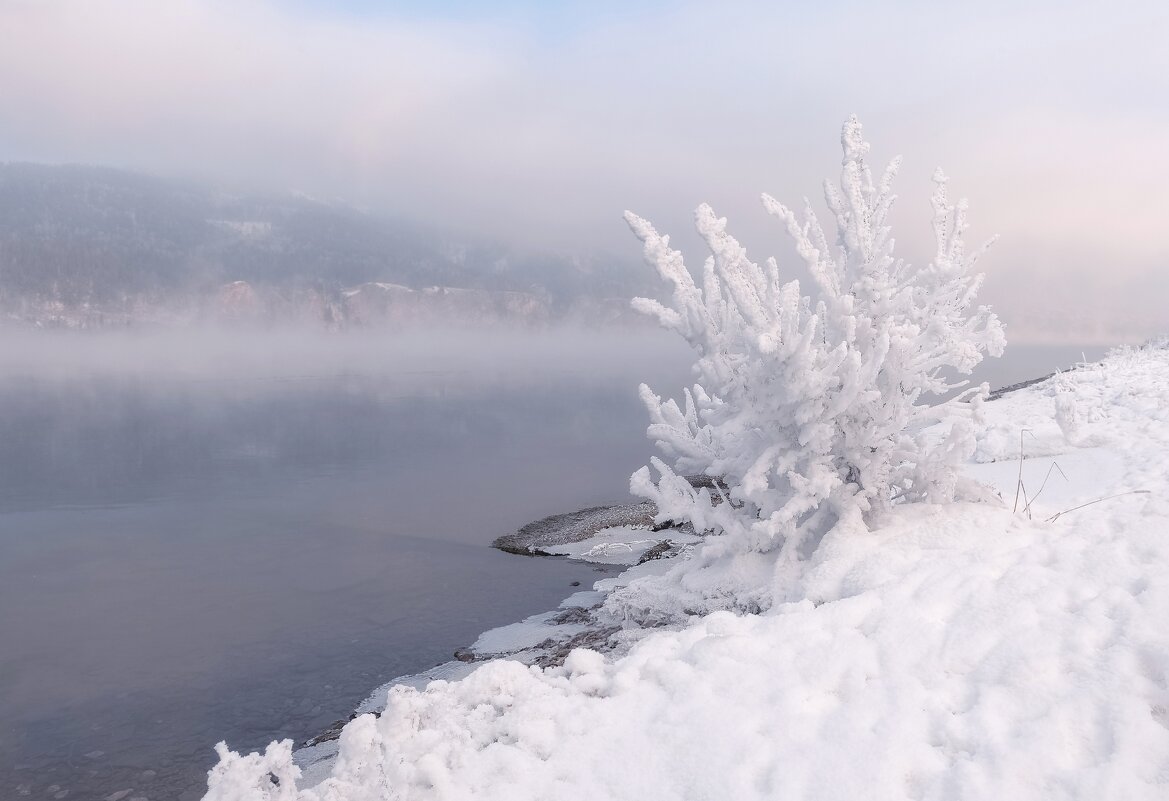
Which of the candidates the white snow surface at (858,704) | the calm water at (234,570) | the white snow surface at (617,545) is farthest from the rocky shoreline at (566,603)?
the white snow surface at (858,704)

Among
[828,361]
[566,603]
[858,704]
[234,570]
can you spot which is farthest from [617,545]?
[858,704]

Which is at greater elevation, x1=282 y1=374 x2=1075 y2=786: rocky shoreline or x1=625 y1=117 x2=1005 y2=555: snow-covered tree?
x1=625 y1=117 x2=1005 y2=555: snow-covered tree

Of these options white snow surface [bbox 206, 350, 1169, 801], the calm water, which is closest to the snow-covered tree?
white snow surface [bbox 206, 350, 1169, 801]

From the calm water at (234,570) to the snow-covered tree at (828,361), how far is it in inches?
262

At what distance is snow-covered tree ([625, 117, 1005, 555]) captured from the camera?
7262 mm

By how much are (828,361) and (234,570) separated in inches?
621

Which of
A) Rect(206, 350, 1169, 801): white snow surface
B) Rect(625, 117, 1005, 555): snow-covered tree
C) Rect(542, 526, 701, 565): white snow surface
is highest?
Rect(625, 117, 1005, 555): snow-covered tree

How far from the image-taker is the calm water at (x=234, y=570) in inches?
376

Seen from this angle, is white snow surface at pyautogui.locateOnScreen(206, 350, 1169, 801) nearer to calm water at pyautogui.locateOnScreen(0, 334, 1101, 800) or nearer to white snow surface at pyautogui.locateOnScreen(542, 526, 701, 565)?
calm water at pyautogui.locateOnScreen(0, 334, 1101, 800)

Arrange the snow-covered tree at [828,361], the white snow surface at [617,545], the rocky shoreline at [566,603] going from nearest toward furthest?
the snow-covered tree at [828,361], the rocky shoreline at [566,603], the white snow surface at [617,545]

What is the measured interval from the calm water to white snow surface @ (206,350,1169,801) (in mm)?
5078

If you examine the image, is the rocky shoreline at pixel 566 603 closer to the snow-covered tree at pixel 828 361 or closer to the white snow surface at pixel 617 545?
the white snow surface at pixel 617 545

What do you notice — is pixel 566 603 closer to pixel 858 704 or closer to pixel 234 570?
pixel 234 570

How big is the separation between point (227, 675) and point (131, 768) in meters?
2.59
